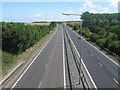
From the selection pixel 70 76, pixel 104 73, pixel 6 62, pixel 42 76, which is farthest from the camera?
pixel 6 62

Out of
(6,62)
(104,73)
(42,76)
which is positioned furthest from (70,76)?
(6,62)

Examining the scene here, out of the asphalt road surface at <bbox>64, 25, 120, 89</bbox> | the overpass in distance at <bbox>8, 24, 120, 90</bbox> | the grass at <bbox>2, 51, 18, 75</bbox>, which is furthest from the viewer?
the grass at <bbox>2, 51, 18, 75</bbox>

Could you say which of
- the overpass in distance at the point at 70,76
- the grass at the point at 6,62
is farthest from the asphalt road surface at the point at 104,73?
the grass at the point at 6,62

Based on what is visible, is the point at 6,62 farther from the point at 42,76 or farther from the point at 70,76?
the point at 70,76

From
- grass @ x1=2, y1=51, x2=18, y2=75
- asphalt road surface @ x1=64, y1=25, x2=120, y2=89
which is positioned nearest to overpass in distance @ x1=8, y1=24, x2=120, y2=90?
asphalt road surface @ x1=64, y1=25, x2=120, y2=89

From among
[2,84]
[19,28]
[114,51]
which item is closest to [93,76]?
[2,84]

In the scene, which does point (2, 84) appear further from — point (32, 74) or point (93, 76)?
point (93, 76)

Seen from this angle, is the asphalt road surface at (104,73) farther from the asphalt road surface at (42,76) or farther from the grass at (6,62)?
the grass at (6,62)

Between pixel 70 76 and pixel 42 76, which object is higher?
pixel 70 76

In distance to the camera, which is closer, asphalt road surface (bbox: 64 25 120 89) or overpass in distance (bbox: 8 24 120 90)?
overpass in distance (bbox: 8 24 120 90)

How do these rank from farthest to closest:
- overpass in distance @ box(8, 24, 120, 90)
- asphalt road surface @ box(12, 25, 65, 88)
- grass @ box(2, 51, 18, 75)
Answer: grass @ box(2, 51, 18, 75)
asphalt road surface @ box(12, 25, 65, 88)
overpass in distance @ box(8, 24, 120, 90)

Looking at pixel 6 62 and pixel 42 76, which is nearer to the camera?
pixel 42 76

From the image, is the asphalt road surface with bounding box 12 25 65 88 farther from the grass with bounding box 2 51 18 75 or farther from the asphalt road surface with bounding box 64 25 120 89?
the asphalt road surface with bounding box 64 25 120 89

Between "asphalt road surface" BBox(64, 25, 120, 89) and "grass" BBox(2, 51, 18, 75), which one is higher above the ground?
"grass" BBox(2, 51, 18, 75)
